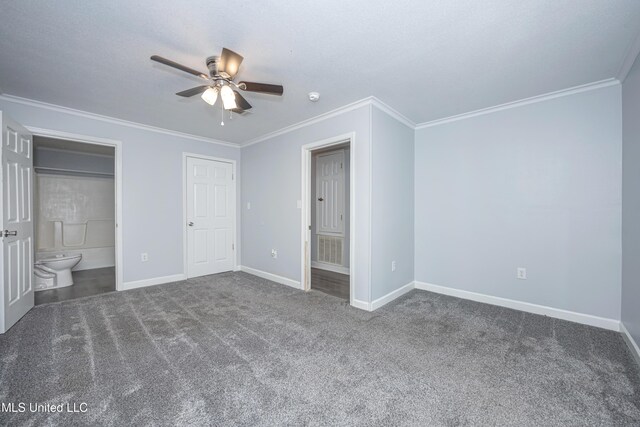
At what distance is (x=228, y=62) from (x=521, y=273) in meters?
3.53

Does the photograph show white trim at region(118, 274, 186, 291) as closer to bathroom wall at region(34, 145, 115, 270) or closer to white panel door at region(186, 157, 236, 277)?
white panel door at region(186, 157, 236, 277)

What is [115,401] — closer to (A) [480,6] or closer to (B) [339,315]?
(B) [339,315]

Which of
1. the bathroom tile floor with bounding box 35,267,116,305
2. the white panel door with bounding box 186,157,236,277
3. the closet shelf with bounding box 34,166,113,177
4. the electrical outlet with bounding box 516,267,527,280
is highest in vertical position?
the closet shelf with bounding box 34,166,113,177

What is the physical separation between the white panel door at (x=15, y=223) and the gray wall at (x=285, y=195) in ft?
8.70

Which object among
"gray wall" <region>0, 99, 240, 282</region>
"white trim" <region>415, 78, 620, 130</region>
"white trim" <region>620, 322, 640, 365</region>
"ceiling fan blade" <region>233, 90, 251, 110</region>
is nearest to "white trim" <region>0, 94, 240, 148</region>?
"gray wall" <region>0, 99, 240, 282</region>

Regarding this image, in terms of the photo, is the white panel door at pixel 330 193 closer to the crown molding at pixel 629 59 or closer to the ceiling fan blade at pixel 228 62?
the ceiling fan blade at pixel 228 62

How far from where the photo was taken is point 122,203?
12.3 ft

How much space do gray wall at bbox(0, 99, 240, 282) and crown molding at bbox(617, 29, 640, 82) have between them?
4944 millimetres

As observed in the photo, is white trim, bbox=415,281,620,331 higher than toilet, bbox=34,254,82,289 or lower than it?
lower

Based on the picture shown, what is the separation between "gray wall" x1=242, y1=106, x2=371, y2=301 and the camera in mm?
3100

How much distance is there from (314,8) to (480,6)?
993 millimetres

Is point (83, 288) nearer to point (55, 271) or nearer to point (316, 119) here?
point (55, 271)

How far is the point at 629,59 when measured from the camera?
83.7 inches

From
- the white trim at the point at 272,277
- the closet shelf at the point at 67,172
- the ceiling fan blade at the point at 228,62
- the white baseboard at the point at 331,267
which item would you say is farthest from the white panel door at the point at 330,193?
the closet shelf at the point at 67,172
